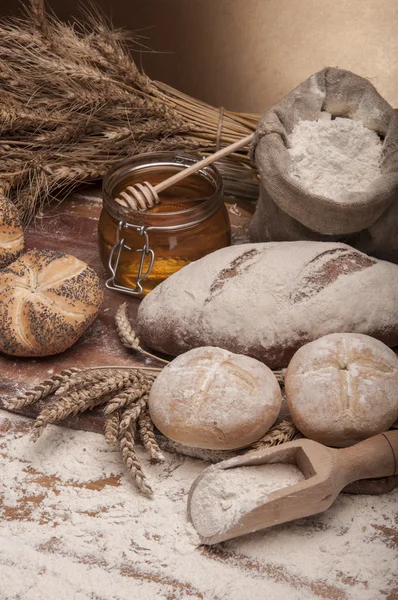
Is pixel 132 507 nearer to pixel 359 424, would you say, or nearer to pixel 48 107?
pixel 359 424

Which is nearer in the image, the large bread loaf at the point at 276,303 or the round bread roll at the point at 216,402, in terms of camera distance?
the round bread roll at the point at 216,402

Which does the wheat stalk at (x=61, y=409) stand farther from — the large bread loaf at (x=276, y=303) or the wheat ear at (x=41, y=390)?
the large bread loaf at (x=276, y=303)

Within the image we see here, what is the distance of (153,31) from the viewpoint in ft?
9.94

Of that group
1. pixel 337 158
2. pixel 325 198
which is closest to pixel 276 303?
pixel 325 198

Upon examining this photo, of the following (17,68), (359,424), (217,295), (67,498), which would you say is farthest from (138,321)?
(17,68)

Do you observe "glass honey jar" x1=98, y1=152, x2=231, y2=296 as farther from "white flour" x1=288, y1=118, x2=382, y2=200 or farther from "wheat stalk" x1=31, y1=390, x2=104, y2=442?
"wheat stalk" x1=31, y1=390, x2=104, y2=442

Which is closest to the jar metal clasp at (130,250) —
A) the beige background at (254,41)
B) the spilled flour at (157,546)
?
the spilled flour at (157,546)

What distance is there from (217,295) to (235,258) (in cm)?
11

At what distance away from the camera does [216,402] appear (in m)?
1.53

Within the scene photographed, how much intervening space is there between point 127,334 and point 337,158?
2.00 ft

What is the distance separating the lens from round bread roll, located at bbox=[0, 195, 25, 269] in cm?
204

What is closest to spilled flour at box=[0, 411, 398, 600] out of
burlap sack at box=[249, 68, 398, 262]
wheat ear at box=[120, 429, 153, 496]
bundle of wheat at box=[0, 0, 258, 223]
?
wheat ear at box=[120, 429, 153, 496]

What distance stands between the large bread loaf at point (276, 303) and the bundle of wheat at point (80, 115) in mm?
570

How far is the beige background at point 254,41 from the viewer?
Result: 2996mm
